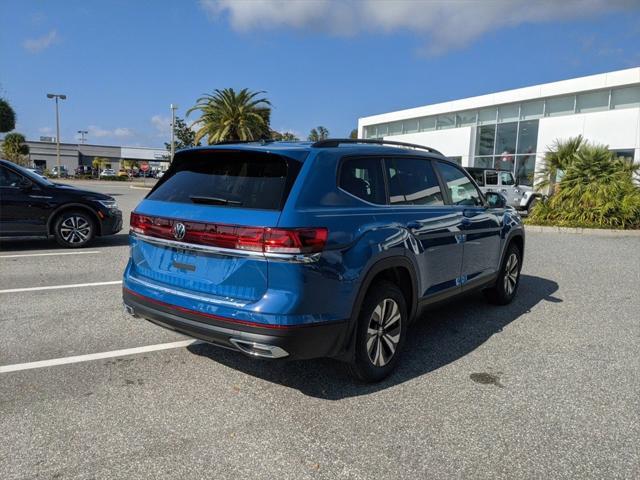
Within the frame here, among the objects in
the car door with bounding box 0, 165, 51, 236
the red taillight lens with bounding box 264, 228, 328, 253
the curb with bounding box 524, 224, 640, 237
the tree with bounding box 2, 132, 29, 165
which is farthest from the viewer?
the tree with bounding box 2, 132, 29, 165

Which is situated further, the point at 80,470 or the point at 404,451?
the point at 404,451

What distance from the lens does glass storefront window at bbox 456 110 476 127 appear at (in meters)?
30.0

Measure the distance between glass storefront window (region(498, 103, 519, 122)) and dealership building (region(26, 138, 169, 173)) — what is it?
7281 cm

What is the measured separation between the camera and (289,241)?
300cm

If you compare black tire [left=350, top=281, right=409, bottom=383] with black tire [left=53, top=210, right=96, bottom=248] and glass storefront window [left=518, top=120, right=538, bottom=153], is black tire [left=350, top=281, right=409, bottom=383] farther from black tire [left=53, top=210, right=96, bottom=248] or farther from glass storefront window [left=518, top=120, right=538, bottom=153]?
glass storefront window [left=518, top=120, right=538, bottom=153]

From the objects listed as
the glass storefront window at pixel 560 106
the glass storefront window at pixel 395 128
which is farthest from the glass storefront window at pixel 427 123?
the glass storefront window at pixel 560 106

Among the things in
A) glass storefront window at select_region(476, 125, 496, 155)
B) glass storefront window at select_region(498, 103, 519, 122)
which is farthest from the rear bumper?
glass storefront window at select_region(476, 125, 496, 155)

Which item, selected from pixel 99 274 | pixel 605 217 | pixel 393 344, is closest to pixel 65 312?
pixel 99 274

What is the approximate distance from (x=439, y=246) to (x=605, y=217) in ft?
44.7

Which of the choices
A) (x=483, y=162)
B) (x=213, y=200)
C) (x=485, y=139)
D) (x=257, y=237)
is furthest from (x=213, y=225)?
(x=485, y=139)

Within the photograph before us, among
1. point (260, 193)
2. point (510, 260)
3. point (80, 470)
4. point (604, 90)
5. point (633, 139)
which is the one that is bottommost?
point (80, 470)

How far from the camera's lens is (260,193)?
3252 mm

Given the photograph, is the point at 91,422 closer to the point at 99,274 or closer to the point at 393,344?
the point at 393,344

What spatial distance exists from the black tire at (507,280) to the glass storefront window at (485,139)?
24024 mm
